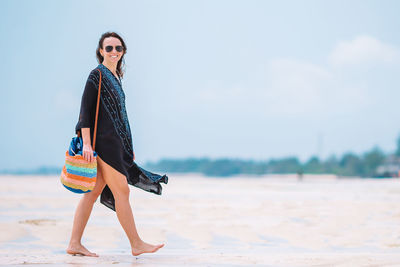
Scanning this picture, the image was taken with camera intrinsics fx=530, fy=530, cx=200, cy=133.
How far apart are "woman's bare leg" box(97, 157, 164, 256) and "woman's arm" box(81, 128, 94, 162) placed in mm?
118

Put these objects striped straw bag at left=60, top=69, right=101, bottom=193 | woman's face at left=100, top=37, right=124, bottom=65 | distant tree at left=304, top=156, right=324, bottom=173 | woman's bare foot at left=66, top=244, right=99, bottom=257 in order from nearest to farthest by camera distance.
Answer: striped straw bag at left=60, top=69, right=101, bottom=193 → woman's bare foot at left=66, top=244, right=99, bottom=257 → woman's face at left=100, top=37, right=124, bottom=65 → distant tree at left=304, top=156, right=324, bottom=173

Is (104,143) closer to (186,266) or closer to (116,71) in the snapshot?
(116,71)

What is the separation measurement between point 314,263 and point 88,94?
1.99m

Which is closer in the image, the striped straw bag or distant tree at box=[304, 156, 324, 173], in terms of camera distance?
the striped straw bag

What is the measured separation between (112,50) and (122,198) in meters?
1.11

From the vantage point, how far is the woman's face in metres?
3.98

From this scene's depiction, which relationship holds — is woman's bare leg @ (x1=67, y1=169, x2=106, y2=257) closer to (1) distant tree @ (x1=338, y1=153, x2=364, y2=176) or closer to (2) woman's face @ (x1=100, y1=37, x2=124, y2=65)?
(2) woman's face @ (x1=100, y1=37, x2=124, y2=65)

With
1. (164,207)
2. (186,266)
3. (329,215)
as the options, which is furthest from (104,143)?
(164,207)

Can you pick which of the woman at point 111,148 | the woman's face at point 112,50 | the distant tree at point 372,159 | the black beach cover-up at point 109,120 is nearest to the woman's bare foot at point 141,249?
the woman at point 111,148

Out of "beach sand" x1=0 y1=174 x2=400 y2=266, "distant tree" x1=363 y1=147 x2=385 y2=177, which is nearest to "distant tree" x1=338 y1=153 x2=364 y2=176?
"distant tree" x1=363 y1=147 x2=385 y2=177

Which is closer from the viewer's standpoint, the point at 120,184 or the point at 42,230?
the point at 120,184

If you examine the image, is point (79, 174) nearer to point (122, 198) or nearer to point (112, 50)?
point (122, 198)

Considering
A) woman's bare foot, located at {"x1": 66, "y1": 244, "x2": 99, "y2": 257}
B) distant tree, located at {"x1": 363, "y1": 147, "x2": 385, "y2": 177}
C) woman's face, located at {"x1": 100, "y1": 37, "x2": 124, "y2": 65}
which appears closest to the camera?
woman's bare foot, located at {"x1": 66, "y1": 244, "x2": 99, "y2": 257}

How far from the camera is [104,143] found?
376 centimetres
